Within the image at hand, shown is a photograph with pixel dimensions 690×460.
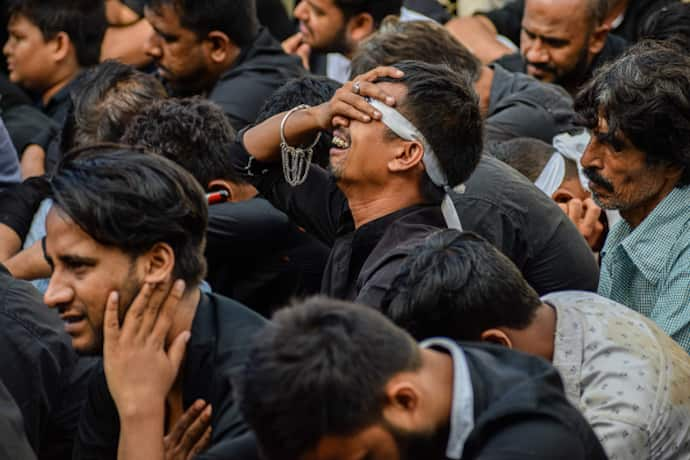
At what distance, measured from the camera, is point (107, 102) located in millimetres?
4867

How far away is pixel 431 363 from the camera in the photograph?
2.41 m

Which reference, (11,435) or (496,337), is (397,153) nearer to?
(496,337)

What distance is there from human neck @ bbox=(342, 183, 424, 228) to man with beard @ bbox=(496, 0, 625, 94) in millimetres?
2465

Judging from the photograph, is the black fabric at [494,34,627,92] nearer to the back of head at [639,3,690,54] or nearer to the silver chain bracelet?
the back of head at [639,3,690,54]

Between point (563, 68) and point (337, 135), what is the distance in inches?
98.8

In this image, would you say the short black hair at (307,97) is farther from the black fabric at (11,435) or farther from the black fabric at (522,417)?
the black fabric at (522,417)

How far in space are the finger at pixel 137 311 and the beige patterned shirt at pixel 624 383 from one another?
36.5 inches

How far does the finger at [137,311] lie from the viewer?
3133mm

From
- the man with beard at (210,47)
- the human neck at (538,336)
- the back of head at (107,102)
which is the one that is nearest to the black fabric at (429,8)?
the man with beard at (210,47)

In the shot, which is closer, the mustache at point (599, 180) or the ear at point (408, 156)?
the ear at point (408, 156)

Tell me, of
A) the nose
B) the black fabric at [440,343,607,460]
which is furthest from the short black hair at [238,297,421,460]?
the nose

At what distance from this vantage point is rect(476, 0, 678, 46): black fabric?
6.55 m

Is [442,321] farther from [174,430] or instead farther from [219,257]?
[219,257]

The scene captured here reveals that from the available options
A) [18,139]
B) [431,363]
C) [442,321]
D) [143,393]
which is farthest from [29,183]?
[431,363]
